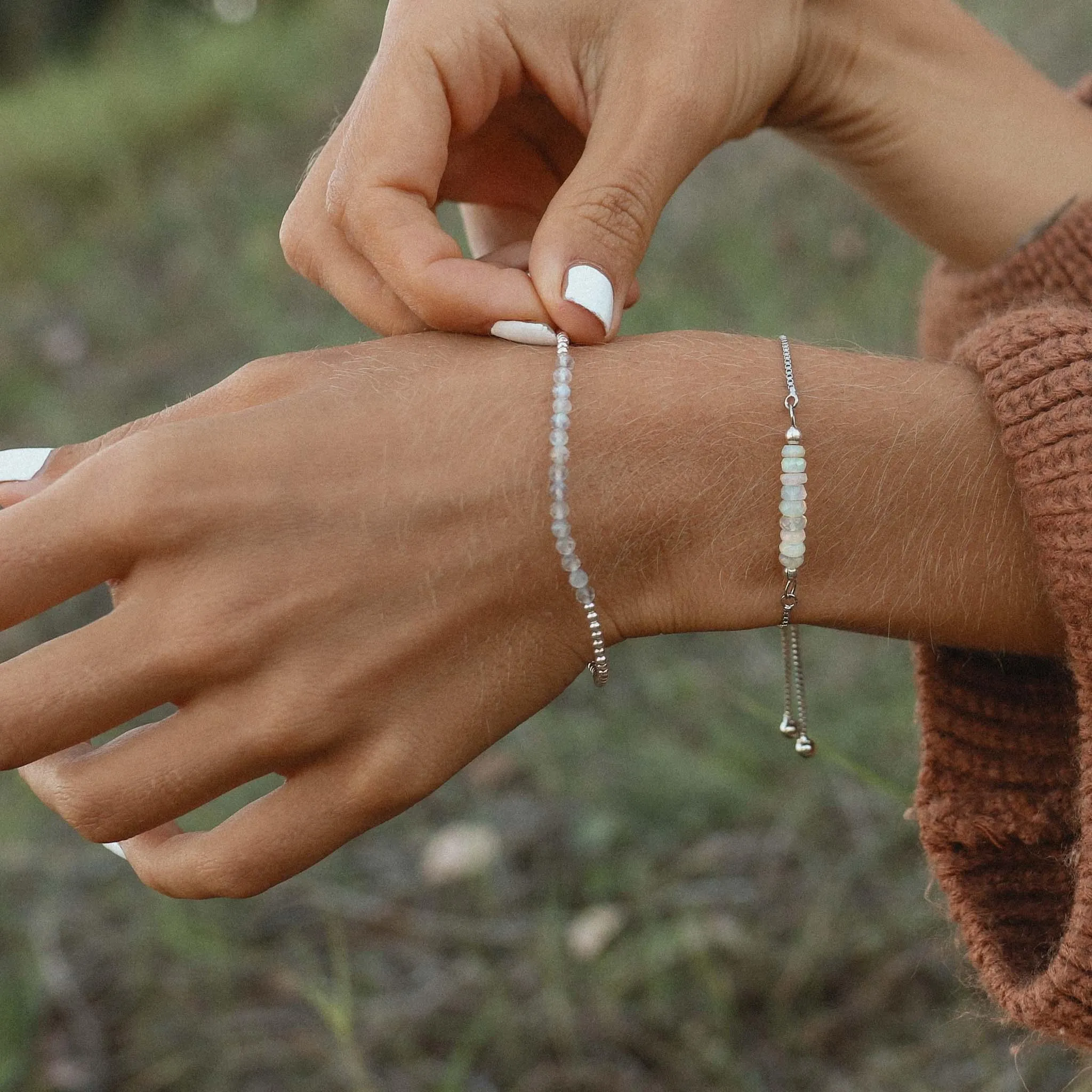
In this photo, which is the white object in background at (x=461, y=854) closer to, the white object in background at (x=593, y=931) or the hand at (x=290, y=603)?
the white object in background at (x=593, y=931)

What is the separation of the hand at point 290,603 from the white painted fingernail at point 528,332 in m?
0.03

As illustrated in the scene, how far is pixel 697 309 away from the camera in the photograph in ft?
9.43

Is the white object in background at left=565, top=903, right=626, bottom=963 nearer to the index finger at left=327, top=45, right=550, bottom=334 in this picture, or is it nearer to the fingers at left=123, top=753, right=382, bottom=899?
the fingers at left=123, top=753, right=382, bottom=899

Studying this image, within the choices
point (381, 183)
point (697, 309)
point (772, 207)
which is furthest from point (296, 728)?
point (772, 207)

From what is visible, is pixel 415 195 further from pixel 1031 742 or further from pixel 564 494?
pixel 1031 742

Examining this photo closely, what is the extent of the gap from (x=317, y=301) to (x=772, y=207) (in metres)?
1.50

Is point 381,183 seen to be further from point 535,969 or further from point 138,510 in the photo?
point 535,969

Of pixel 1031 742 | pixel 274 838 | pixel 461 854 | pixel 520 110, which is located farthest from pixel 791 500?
pixel 461 854

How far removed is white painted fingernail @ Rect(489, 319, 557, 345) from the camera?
1162 millimetres

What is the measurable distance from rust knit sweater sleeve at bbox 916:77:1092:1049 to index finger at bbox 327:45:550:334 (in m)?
0.49

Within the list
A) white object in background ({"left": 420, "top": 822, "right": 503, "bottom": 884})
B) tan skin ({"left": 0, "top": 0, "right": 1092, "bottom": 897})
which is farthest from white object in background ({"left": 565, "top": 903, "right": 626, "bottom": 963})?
tan skin ({"left": 0, "top": 0, "right": 1092, "bottom": 897})

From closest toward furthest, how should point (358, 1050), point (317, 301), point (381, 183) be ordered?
point (381, 183) < point (358, 1050) < point (317, 301)

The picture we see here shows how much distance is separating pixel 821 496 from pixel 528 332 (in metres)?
0.35

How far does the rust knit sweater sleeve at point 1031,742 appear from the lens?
1.00m
